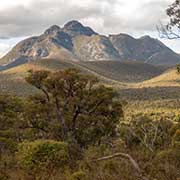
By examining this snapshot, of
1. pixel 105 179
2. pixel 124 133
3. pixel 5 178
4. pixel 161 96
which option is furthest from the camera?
pixel 161 96

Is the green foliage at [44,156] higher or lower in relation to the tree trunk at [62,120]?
higher

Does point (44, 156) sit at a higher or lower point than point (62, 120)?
higher

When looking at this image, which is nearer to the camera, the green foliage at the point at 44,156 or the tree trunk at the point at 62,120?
the green foliage at the point at 44,156

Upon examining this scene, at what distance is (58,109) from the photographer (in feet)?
96.5

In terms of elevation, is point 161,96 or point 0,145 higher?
point 0,145

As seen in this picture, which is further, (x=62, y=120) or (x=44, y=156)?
(x=62, y=120)

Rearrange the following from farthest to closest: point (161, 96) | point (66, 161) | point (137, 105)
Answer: point (161, 96) < point (137, 105) < point (66, 161)

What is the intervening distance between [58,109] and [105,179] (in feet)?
69.7

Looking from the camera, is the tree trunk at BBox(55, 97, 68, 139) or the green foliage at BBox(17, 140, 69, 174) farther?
the tree trunk at BBox(55, 97, 68, 139)

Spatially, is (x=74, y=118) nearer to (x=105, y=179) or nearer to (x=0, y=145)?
(x=0, y=145)

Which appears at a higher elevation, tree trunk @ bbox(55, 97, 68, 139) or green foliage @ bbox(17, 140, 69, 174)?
green foliage @ bbox(17, 140, 69, 174)

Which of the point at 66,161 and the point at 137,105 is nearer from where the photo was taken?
the point at 66,161

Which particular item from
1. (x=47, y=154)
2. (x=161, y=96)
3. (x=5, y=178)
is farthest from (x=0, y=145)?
(x=161, y=96)

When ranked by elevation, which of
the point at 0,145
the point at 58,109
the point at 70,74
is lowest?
the point at 0,145
